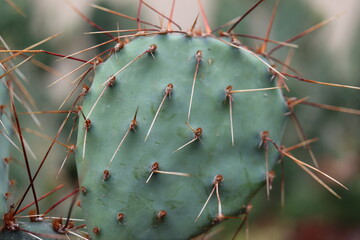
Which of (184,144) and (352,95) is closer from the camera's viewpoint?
(184,144)

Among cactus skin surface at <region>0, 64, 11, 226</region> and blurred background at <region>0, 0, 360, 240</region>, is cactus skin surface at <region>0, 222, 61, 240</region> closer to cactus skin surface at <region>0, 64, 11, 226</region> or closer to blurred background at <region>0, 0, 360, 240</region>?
cactus skin surface at <region>0, 64, 11, 226</region>

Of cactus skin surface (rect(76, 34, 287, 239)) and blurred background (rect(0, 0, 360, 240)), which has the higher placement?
cactus skin surface (rect(76, 34, 287, 239))

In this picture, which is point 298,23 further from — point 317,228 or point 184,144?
point 184,144

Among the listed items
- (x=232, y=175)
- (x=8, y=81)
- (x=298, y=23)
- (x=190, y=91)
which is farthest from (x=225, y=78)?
(x=298, y=23)

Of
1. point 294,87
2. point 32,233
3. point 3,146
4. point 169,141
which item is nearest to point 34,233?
point 32,233

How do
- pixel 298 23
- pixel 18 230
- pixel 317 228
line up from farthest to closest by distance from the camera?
pixel 317 228 < pixel 298 23 < pixel 18 230

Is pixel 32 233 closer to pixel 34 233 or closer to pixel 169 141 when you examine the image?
pixel 34 233

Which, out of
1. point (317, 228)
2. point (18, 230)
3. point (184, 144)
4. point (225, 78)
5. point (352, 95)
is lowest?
point (317, 228)

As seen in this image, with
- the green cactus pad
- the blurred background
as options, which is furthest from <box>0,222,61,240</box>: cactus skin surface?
the blurred background
